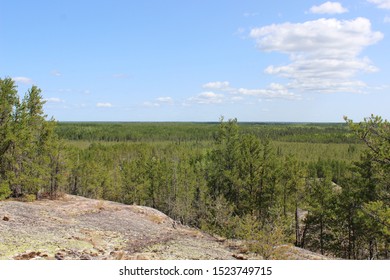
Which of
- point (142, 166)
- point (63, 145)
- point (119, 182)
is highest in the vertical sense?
point (63, 145)

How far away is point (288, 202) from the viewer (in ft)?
110

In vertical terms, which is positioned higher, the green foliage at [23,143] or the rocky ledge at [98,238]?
the green foliage at [23,143]

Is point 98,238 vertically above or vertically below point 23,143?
below

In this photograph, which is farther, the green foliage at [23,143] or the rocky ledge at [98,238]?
the green foliage at [23,143]

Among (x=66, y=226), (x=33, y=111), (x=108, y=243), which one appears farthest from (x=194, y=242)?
(x=33, y=111)

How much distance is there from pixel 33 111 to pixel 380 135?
29194 millimetres

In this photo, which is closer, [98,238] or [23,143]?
[98,238]

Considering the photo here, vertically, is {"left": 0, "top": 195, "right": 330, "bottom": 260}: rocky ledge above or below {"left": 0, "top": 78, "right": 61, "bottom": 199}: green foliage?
below

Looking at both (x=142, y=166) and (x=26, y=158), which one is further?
(x=142, y=166)

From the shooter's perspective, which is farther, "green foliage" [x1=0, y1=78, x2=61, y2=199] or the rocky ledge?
"green foliage" [x1=0, y1=78, x2=61, y2=199]

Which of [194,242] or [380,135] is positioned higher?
[380,135]

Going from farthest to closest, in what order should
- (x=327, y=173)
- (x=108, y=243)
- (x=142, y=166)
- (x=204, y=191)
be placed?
(x=142, y=166), (x=204, y=191), (x=327, y=173), (x=108, y=243)
